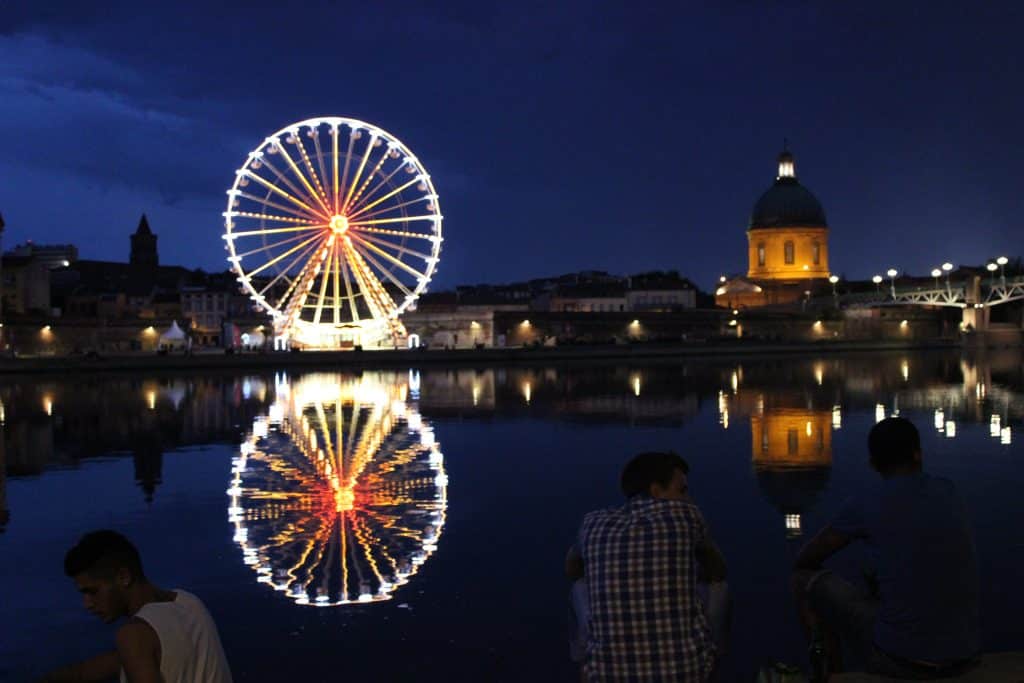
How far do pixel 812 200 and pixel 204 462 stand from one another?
10481 cm

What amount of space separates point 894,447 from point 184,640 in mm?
3022

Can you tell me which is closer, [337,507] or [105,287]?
[337,507]

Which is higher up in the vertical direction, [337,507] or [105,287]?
[105,287]

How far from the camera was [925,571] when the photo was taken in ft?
15.4

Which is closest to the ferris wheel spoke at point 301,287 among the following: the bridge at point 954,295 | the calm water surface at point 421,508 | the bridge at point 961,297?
the calm water surface at point 421,508

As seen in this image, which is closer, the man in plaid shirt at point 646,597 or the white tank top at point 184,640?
the white tank top at point 184,640

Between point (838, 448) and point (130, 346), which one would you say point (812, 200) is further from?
point (838, 448)

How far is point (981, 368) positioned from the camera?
51875 mm

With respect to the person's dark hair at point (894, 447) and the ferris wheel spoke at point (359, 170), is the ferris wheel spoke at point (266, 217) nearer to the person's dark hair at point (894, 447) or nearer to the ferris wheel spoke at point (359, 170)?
the ferris wheel spoke at point (359, 170)

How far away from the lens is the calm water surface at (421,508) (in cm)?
754

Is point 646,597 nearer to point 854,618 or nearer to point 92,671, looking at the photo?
point 854,618

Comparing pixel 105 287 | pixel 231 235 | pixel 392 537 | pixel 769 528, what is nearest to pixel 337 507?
pixel 392 537

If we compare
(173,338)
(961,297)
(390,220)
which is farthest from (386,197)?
(961,297)

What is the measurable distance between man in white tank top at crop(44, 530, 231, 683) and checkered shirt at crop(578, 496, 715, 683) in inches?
60.4
